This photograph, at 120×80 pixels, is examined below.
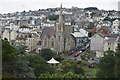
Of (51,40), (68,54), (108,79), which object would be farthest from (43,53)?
(108,79)

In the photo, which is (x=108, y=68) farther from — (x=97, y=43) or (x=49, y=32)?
(x=49, y=32)

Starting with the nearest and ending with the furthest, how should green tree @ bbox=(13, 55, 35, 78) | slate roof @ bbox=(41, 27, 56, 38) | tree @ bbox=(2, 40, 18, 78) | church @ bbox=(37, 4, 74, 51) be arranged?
tree @ bbox=(2, 40, 18, 78), green tree @ bbox=(13, 55, 35, 78), church @ bbox=(37, 4, 74, 51), slate roof @ bbox=(41, 27, 56, 38)

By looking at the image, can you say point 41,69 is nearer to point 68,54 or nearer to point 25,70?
point 25,70

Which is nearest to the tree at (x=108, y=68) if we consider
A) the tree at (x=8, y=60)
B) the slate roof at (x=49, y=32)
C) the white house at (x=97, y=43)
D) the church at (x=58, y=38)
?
the tree at (x=8, y=60)

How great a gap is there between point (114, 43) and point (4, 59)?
16.1 metres

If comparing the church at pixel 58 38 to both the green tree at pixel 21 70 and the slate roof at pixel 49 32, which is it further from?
the green tree at pixel 21 70

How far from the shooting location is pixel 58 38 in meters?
31.0

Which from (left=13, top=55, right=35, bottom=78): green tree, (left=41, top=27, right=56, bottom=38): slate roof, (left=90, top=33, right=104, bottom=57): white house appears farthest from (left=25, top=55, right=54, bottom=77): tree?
(left=41, top=27, right=56, bottom=38): slate roof

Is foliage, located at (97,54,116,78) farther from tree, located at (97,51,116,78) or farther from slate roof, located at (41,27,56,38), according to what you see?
slate roof, located at (41,27,56,38)

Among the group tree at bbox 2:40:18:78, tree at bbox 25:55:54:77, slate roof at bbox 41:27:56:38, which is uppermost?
slate roof at bbox 41:27:56:38

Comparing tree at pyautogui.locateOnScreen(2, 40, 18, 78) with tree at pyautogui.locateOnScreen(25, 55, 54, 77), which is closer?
tree at pyautogui.locateOnScreen(2, 40, 18, 78)

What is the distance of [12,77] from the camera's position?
33.7 ft

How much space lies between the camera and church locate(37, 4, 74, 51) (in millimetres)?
30891

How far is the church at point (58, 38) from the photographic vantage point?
101 ft
